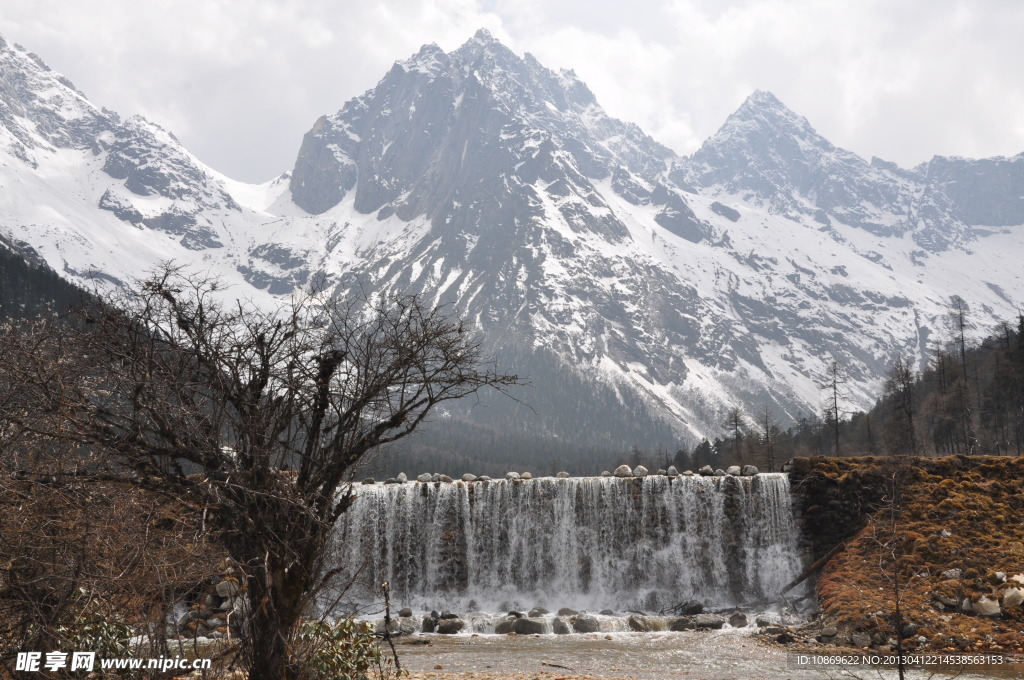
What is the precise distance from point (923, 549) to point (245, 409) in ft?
97.9

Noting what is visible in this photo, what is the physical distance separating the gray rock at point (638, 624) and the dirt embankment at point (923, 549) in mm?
6879

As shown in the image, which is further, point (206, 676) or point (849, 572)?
point (849, 572)

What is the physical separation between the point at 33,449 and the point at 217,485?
2.89 metres

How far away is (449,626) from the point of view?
30719 mm

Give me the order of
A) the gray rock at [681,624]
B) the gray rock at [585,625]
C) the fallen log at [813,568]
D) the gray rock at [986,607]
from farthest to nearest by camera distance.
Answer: the fallen log at [813,568] → the gray rock at [585,625] → the gray rock at [681,624] → the gray rock at [986,607]


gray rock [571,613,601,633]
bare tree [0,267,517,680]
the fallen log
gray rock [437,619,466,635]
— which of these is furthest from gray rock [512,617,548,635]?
bare tree [0,267,517,680]

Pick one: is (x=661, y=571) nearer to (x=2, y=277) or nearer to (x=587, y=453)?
(x=2, y=277)

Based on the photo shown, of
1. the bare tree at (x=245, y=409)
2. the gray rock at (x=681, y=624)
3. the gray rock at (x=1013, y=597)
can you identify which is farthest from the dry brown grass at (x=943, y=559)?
the bare tree at (x=245, y=409)

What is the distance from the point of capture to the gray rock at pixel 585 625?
30141 millimetres

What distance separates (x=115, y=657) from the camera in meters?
8.31

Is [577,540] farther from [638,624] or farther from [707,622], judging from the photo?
[707,622]

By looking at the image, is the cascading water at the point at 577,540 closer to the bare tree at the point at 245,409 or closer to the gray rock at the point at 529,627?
the gray rock at the point at 529,627

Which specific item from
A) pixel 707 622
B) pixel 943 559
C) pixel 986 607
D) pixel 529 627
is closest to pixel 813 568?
pixel 943 559

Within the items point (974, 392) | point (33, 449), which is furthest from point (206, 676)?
point (974, 392)
